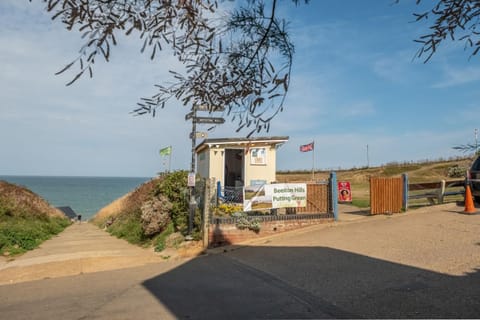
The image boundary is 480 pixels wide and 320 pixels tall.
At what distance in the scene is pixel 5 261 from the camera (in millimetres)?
10789

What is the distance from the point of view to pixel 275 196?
490 inches

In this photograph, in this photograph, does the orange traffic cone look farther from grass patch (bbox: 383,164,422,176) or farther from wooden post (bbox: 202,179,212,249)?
grass patch (bbox: 383,164,422,176)

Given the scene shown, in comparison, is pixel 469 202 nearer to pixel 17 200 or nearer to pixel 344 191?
pixel 344 191

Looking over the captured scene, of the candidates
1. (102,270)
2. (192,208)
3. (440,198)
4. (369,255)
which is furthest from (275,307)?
(440,198)

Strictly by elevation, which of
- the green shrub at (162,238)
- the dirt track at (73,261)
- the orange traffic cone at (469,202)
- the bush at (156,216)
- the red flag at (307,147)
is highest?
the red flag at (307,147)

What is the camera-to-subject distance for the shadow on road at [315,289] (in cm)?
532

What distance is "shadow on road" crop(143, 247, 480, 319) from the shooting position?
17.5 feet

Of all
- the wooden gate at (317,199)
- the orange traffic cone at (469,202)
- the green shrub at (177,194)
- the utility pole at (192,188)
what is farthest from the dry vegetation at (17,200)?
the orange traffic cone at (469,202)

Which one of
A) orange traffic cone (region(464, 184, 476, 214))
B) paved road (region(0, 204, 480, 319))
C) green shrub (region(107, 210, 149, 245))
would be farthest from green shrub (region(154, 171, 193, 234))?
orange traffic cone (region(464, 184, 476, 214))

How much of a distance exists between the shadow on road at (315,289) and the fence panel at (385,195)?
17.8ft

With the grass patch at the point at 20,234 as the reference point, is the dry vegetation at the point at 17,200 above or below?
above

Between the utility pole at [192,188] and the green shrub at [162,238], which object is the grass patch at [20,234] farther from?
the utility pole at [192,188]

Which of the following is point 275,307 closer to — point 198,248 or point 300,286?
point 300,286

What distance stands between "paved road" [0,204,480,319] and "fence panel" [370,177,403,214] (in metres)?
2.82
